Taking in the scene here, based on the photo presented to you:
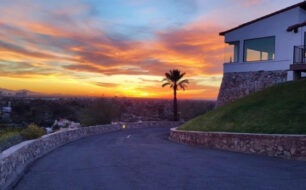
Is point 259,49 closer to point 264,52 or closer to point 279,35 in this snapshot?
point 264,52

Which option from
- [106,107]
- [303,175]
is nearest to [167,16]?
[303,175]

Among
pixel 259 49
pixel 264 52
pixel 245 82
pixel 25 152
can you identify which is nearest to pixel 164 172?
pixel 25 152

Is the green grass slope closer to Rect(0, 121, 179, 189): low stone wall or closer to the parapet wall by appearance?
the parapet wall

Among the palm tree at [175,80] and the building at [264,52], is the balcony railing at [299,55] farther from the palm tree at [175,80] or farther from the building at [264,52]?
the palm tree at [175,80]

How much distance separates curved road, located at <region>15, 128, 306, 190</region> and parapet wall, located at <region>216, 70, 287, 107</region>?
38.3 ft

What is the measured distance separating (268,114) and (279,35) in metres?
9.63

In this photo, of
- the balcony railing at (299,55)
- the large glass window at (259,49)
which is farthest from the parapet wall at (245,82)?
the large glass window at (259,49)

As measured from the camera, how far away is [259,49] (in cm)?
2408

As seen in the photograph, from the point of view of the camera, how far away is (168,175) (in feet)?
30.2

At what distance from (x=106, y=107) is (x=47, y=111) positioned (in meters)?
26.1

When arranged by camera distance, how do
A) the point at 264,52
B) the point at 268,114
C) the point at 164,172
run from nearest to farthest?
the point at 164,172 → the point at 268,114 → the point at 264,52

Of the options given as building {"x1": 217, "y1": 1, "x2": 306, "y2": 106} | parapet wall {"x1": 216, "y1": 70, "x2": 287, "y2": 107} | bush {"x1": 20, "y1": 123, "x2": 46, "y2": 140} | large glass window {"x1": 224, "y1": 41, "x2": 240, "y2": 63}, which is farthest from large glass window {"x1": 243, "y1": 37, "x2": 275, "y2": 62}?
bush {"x1": 20, "y1": 123, "x2": 46, "y2": 140}

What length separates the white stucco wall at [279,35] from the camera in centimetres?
2167

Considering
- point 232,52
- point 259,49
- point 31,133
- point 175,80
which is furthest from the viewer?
point 175,80
